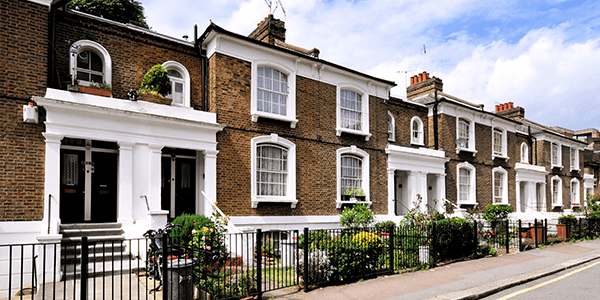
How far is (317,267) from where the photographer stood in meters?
8.96

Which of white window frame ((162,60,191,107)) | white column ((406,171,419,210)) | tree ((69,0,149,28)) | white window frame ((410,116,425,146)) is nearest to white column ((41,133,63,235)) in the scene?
white window frame ((162,60,191,107))

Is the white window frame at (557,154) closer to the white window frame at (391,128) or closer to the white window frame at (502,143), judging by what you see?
the white window frame at (502,143)

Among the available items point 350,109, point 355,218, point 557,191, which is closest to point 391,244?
point 355,218

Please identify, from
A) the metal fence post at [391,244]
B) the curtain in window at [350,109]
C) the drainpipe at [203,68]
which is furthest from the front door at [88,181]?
the curtain in window at [350,109]

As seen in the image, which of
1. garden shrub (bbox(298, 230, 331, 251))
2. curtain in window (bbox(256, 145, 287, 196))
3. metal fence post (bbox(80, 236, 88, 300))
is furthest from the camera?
curtain in window (bbox(256, 145, 287, 196))

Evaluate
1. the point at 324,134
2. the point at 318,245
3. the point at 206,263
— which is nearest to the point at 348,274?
the point at 318,245

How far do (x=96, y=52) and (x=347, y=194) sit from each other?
10087 mm

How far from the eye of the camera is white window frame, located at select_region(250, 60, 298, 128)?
540 inches

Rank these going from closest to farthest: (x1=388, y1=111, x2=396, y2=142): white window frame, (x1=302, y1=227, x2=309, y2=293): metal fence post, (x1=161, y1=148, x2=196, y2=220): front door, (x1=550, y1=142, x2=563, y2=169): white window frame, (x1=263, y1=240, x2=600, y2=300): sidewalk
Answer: (x1=263, y1=240, x2=600, y2=300): sidewalk
(x1=302, y1=227, x2=309, y2=293): metal fence post
(x1=161, y1=148, x2=196, y2=220): front door
(x1=388, y1=111, x2=396, y2=142): white window frame
(x1=550, y1=142, x2=563, y2=169): white window frame

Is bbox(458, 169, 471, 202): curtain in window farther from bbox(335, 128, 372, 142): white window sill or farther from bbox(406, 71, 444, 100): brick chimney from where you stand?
bbox(335, 128, 372, 142): white window sill

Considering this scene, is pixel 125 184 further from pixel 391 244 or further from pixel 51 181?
pixel 391 244

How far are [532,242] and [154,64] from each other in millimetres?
16321

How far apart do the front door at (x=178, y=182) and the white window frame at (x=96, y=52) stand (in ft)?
9.54

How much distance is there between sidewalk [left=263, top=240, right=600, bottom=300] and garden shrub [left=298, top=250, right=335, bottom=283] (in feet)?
0.89
